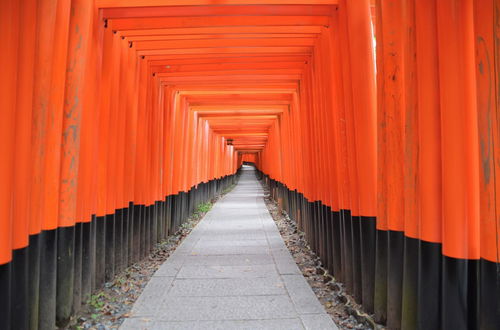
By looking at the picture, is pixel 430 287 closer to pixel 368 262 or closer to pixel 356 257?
pixel 368 262

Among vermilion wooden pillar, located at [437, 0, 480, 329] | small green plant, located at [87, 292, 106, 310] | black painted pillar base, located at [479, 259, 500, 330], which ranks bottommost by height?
small green plant, located at [87, 292, 106, 310]

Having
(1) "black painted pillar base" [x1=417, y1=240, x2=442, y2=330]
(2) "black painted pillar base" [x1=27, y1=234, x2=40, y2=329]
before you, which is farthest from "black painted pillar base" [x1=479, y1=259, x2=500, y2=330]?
(2) "black painted pillar base" [x1=27, y1=234, x2=40, y2=329]

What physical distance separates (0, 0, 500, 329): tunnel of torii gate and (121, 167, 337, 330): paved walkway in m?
0.61

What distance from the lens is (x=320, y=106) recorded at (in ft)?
18.4

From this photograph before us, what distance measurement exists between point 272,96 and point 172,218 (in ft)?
13.6

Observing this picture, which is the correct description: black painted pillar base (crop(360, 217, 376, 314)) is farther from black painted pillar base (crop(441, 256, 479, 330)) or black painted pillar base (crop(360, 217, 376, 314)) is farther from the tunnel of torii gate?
black painted pillar base (crop(441, 256, 479, 330))

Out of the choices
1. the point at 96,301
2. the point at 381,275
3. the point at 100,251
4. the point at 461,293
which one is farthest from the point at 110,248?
the point at 461,293

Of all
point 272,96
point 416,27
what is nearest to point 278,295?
point 416,27

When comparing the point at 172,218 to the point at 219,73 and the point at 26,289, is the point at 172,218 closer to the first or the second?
the point at 219,73

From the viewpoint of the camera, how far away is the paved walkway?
367cm

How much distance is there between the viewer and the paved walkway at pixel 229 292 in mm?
3668

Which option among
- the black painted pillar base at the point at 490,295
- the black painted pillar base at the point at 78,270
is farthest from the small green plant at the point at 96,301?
the black painted pillar base at the point at 490,295

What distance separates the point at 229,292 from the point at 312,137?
123 inches

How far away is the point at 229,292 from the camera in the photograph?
4.57m
